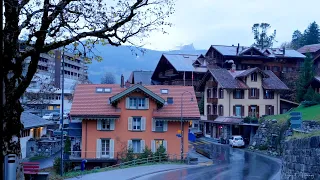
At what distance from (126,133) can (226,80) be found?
20658 mm

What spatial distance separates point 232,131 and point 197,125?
1182 cm

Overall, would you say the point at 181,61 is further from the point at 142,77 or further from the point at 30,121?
the point at 30,121

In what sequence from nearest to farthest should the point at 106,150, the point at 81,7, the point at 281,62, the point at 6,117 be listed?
the point at 6,117 < the point at 81,7 < the point at 106,150 < the point at 281,62

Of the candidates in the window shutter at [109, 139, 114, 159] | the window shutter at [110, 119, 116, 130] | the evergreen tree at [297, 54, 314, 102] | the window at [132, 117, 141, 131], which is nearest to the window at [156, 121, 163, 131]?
the window at [132, 117, 141, 131]

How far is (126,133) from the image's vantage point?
40938 mm

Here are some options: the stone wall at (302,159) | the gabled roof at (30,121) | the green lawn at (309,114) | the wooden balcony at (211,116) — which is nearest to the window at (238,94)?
the wooden balcony at (211,116)

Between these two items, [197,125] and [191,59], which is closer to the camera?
[197,125]

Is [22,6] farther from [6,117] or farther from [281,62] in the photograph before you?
[281,62]

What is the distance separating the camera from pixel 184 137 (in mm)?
41156

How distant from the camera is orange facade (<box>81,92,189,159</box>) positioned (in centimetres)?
4003

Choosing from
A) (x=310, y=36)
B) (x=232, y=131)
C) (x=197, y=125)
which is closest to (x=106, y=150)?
(x=232, y=131)

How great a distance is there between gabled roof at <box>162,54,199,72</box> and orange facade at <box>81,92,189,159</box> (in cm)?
2969

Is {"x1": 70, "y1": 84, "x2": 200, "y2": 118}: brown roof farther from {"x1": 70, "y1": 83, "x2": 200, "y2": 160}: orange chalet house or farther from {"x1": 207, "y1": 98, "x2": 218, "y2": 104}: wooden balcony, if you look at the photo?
{"x1": 207, "y1": 98, "x2": 218, "y2": 104}: wooden balcony

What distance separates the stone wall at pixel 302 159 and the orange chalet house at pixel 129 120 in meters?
23.6
